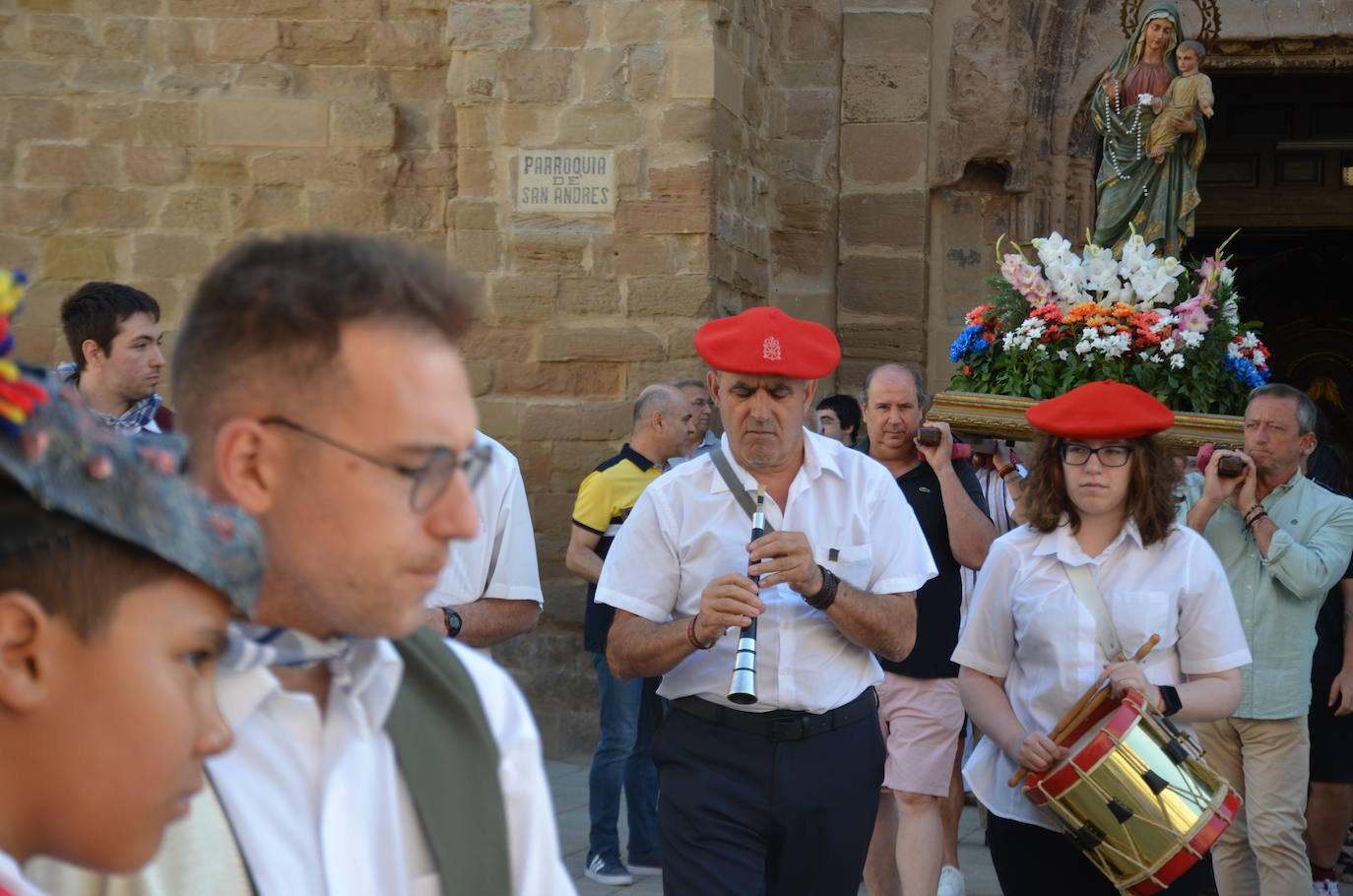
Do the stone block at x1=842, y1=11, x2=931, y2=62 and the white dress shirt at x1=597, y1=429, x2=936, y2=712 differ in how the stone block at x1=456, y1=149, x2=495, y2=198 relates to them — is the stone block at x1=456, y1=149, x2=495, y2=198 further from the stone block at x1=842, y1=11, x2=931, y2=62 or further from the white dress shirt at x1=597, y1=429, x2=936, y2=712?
the white dress shirt at x1=597, y1=429, x2=936, y2=712

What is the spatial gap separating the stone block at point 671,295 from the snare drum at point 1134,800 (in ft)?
17.0

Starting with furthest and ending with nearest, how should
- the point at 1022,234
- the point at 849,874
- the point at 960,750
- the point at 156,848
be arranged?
the point at 1022,234 → the point at 960,750 → the point at 849,874 → the point at 156,848

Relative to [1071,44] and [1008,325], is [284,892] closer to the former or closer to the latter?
[1008,325]

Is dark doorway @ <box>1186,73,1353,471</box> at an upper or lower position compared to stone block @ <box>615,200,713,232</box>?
upper

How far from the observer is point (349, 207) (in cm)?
960

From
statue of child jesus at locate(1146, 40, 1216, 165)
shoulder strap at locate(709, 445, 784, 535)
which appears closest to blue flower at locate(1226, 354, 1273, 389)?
statue of child jesus at locate(1146, 40, 1216, 165)

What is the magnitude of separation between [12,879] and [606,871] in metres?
5.42

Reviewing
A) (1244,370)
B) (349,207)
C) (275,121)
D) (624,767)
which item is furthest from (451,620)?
(275,121)

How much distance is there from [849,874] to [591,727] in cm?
505

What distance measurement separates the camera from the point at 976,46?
33.5 feet

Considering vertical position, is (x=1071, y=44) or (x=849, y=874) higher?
(x=1071, y=44)

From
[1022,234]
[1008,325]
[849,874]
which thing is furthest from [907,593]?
[1022,234]

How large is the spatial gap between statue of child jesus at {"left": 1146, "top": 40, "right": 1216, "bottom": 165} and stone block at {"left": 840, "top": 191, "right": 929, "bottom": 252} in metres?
2.72

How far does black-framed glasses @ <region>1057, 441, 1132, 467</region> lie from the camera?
416 cm
